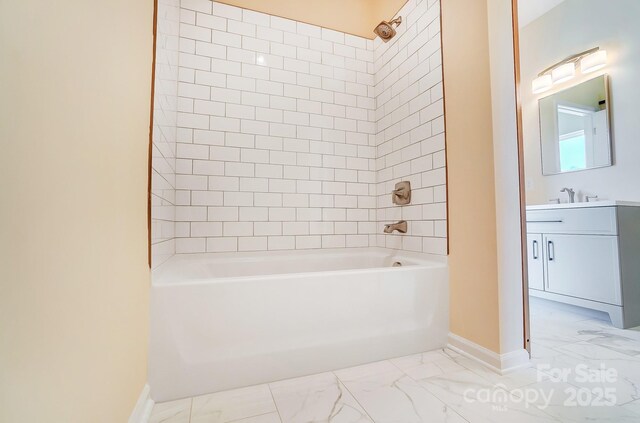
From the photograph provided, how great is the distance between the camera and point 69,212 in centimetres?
58

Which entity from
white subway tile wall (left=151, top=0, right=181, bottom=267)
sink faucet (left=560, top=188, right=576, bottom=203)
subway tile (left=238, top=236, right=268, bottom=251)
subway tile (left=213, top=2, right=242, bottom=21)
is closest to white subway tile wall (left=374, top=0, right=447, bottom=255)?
subway tile (left=238, top=236, right=268, bottom=251)

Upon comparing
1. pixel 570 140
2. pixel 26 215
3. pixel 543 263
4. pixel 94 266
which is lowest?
pixel 543 263

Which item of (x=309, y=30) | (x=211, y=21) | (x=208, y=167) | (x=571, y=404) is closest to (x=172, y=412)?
(x=208, y=167)

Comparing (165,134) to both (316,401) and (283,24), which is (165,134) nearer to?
(283,24)

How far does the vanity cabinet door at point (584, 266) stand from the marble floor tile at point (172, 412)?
2.61 metres

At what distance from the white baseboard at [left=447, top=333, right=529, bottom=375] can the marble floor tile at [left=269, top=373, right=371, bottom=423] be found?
2.35 feet

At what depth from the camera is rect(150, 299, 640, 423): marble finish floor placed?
98cm

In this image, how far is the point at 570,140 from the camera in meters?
2.61

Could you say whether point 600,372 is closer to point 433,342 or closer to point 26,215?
point 433,342

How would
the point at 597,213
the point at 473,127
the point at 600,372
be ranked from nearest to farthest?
the point at 600,372 < the point at 473,127 < the point at 597,213

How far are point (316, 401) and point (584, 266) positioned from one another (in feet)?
7.24

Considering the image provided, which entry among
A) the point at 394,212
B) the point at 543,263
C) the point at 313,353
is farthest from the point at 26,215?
the point at 543,263

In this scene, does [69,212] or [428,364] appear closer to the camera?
[69,212]

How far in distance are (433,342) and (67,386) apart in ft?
5.03
